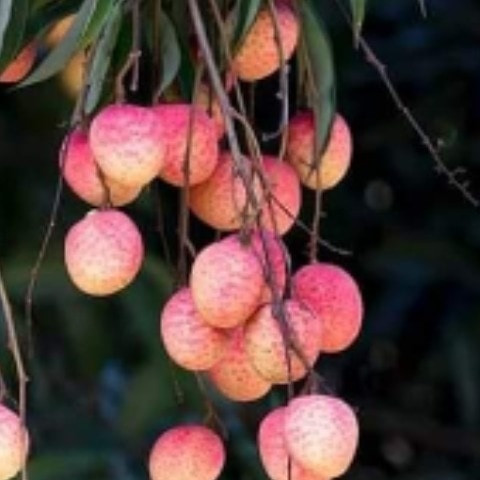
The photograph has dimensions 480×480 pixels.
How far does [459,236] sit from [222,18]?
72 centimetres

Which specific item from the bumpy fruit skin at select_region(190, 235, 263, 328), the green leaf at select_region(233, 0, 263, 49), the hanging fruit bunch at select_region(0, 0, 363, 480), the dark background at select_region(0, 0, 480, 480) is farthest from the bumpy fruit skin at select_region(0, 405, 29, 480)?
the dark background at select_region(0, 0, 480, 480)

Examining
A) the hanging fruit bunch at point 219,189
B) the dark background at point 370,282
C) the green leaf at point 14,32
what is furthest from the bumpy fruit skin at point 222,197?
the dark background at point 370,282

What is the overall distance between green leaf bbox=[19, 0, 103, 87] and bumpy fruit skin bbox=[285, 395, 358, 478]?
0.21 meters

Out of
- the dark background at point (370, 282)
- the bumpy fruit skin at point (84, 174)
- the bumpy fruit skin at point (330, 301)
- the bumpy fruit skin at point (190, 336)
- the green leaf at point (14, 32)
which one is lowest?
the dark background at point (370, 282)

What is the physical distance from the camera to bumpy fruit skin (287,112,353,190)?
112cm

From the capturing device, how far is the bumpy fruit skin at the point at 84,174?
107 centimetres

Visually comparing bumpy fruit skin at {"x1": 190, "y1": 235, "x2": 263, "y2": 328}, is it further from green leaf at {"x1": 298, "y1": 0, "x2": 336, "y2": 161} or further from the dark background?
the dark background

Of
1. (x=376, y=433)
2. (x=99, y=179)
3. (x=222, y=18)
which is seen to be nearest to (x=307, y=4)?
(x=222, y=18)

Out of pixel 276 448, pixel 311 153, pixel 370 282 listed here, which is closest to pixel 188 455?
pixel 276 448

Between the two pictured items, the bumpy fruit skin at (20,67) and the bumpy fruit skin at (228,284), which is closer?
the bumpy fruit skin at (228,284)

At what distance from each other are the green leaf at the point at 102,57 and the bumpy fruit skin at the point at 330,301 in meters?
0.13

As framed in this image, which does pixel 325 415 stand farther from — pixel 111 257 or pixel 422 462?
pixel 422 462

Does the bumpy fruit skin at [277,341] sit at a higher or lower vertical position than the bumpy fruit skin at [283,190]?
lower

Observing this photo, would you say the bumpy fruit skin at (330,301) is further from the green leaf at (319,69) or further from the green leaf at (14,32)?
the green leaf at (14,32)
